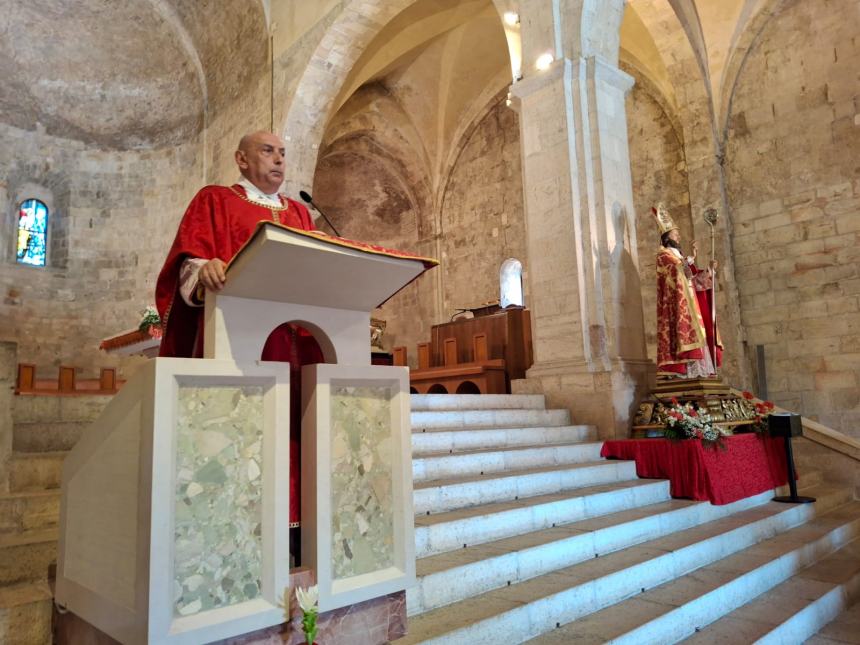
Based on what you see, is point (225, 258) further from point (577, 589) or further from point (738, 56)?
point (738, 56)

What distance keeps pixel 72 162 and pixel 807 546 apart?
14.6 m

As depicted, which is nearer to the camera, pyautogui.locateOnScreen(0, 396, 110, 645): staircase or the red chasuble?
pyautogui.locateOnScreen(0, 396, 110, 645): staircase

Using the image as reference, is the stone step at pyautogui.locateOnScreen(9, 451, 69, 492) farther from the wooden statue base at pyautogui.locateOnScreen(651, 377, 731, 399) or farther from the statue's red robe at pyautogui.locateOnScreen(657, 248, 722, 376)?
the statue's red robe at pyautogui.locateOnScreen(657, 248, 722, 376)

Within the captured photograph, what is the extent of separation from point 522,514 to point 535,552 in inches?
18.3

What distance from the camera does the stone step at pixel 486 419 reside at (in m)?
5.38

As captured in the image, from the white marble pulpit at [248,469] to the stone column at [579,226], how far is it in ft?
14.7

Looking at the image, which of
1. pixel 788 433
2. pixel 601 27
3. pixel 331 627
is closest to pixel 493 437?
pixel 788 433

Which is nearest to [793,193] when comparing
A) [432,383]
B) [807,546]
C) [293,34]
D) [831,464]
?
[831,464]

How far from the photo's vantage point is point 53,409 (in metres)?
5.00

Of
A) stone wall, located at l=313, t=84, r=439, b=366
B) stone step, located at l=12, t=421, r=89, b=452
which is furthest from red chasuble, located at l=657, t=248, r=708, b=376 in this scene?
stone wall, located at l=313, t=84, r=439, b=366

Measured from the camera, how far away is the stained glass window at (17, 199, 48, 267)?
43.0ft

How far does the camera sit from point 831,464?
6879 millimetres

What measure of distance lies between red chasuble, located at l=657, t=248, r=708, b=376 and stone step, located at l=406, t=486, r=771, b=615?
182cm

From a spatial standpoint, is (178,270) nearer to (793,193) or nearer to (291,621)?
(291,621)
